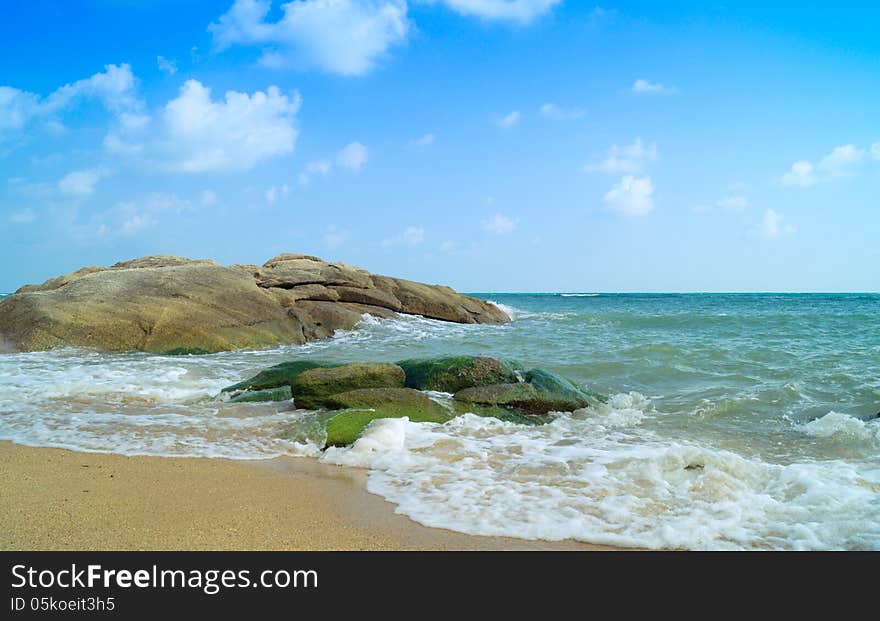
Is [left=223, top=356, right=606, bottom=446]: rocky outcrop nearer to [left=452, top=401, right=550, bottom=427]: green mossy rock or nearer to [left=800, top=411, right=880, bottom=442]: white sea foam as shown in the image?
[left=452, top=401, right=550, bottom=427]: green mossy rock

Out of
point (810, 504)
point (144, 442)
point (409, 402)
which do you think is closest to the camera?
point (810, 504)

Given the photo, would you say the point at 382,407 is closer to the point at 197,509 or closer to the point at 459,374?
the point at 459,374

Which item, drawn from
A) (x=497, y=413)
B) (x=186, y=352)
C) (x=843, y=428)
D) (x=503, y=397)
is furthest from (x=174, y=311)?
(x=843, y=428)

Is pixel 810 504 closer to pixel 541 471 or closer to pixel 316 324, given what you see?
pixel 541 471

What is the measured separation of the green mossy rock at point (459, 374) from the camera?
28.9 feet

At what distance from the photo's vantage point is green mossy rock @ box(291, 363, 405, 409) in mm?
8117

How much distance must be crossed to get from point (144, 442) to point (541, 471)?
422cm

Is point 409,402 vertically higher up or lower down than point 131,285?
lower down

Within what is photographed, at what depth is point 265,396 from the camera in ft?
28.6

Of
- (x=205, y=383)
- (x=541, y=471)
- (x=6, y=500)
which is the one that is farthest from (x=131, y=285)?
(x=541, y=471)

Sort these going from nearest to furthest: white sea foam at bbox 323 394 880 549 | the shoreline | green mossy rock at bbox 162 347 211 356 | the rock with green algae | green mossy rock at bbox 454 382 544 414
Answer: the shoreline < white sea foam at bbox 323 394 880 549 < the rock with green algae < green mossy rock at bbox 454 382 544 414 < green mossy rock at bbox 162 347 211 356

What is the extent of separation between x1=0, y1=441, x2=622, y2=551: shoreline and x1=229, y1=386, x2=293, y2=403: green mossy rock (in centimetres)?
303

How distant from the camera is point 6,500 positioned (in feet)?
14.0

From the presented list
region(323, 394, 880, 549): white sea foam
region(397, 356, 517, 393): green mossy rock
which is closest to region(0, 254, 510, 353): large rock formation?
region(397, 356, 517, 393): green mossy rock
